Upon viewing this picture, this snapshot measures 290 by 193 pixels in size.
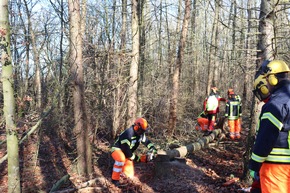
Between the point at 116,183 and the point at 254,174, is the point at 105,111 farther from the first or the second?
the point at 254,174

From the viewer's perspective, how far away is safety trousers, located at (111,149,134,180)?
20.8 ft

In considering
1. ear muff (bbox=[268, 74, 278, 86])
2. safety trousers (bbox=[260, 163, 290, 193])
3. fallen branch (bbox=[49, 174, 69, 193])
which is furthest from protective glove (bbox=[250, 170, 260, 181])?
fallen branch (bbox=[49, 174, 69, 193])

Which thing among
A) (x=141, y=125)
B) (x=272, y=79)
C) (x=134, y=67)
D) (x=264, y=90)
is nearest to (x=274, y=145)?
(x=264, y=90)

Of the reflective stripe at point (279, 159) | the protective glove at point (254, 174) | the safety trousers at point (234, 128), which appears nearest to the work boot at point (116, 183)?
the protective glove at point (254, 174)

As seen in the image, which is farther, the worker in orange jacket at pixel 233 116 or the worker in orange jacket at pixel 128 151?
the worker in orange jacket at pixel 233 116

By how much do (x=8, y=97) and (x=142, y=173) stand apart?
4.17 metres

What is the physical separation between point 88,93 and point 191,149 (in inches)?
164

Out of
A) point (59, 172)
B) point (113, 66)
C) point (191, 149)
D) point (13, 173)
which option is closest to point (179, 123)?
point (191, 149)

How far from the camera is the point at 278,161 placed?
126 inches

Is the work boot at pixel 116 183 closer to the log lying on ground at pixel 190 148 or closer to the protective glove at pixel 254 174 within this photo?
the log lying on ground at pixel 190 148

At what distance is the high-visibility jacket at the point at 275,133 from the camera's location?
3092 mm

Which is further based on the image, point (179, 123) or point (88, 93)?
point (179, 123)

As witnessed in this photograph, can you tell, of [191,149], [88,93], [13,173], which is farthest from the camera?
[88,93]

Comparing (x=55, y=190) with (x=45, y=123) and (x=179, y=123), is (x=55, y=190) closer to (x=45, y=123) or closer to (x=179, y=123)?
(x=45, y=123)
